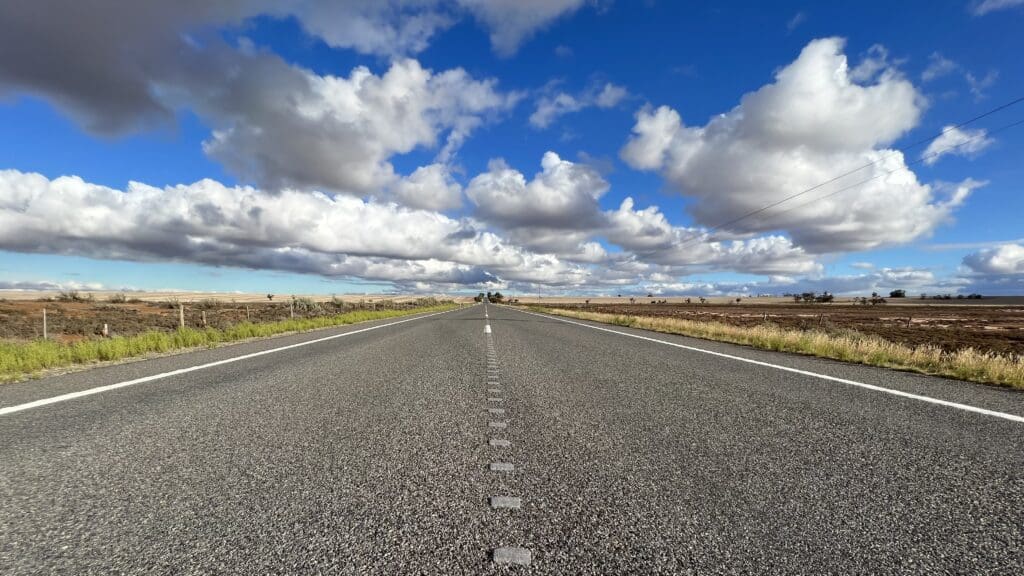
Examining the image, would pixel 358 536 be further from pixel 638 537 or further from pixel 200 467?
pixel 200 467

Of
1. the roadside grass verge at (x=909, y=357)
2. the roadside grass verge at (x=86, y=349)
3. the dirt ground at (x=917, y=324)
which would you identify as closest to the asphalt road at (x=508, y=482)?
the roadside grass verge at (x=909, y=357)

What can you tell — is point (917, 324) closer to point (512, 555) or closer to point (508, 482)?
point (508, 482)

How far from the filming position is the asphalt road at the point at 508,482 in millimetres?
2059

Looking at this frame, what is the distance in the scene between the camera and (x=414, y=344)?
12680 millimetres

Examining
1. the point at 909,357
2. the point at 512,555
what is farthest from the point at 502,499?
the point at 909,357

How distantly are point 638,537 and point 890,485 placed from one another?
194 cm

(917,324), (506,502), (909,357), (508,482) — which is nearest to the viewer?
(506,502)

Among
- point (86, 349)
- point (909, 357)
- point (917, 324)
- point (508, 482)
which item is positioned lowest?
point (917, 324)

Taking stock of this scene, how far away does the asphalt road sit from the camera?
6.75 feet

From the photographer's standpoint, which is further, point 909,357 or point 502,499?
point 909,357

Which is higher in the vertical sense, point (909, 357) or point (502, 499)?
point (502, 499)

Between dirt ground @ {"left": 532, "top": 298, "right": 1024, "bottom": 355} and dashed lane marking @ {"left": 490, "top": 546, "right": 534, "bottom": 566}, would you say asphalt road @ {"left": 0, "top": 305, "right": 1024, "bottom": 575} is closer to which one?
dashed lane marking @ {"left": 490, "top": 546, "right": 534, "bottom": 566}

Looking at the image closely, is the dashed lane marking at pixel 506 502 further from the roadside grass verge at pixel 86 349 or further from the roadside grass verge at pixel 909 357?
the roadside grass verge at pixel 909 357

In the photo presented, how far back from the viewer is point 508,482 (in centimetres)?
294
